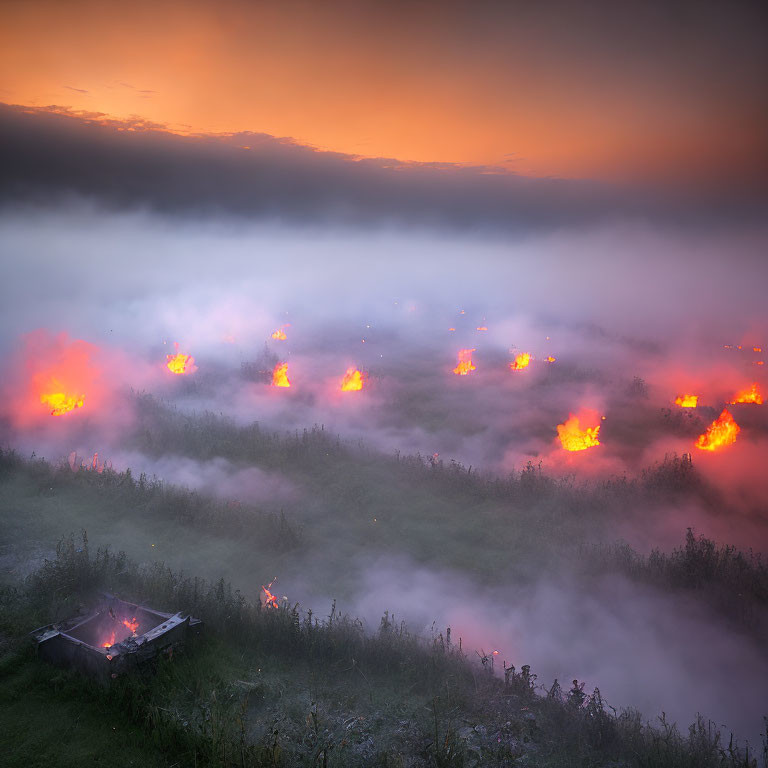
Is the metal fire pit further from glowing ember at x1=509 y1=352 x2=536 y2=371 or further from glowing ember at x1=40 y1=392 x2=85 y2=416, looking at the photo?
glowing ember at x1=509 y1=352 x2=536 y2=371

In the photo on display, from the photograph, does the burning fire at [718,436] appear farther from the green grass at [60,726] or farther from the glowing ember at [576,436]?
the green grass at [60,726]

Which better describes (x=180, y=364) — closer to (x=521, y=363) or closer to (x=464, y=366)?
(x=464, y=366)

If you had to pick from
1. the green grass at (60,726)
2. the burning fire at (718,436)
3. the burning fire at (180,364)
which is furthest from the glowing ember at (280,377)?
the green grass at (60,726)

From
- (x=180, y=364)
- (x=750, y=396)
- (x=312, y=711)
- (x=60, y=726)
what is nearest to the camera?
(x=60, y=726)

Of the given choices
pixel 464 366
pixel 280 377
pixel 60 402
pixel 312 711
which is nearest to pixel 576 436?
pixel 464 366

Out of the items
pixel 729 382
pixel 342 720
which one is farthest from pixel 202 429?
pixel 729 382

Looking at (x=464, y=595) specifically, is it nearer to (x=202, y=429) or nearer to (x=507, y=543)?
(x=507, y=543)
